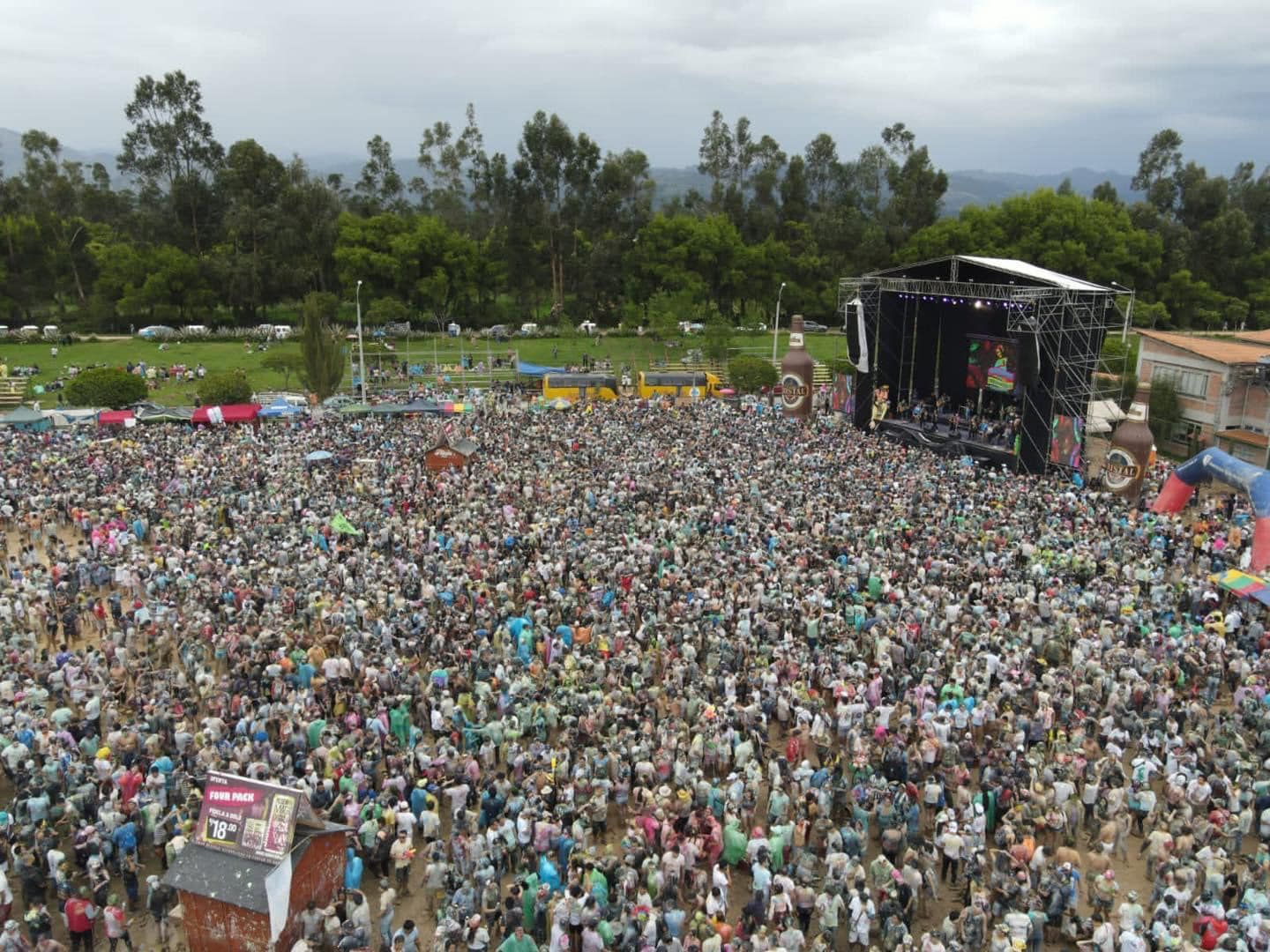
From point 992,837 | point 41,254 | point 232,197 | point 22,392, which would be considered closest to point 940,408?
point 992,837

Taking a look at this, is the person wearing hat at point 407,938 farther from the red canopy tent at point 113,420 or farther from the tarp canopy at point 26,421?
the tarp canopy at point 26,421

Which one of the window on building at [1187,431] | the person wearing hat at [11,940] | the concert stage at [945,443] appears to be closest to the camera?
the person wearing hat at [11,940]

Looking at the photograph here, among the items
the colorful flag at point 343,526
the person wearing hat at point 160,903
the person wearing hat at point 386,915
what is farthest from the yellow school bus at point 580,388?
the person wearing hat at point 386,915

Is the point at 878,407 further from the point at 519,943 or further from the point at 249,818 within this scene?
the point at 249,818

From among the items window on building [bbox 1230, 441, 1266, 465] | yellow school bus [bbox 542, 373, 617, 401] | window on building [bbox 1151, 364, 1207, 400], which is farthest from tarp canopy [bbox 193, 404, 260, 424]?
window on building [bbox 1230, 441, 1266, 465]

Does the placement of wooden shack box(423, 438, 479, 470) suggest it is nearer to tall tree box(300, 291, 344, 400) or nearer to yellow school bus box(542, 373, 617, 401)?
yellow school bus box(542, 373, 617, 401)

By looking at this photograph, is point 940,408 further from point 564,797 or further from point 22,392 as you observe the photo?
point 22,392
